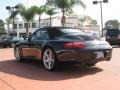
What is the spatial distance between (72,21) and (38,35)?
80.8 metres

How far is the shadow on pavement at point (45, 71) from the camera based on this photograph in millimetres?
7910

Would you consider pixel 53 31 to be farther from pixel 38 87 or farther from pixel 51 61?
pixel 38 87

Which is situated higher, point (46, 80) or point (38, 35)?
point (38, 35)

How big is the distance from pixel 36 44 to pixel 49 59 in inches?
35.7

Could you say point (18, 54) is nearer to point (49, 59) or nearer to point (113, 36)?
point (49, 59)

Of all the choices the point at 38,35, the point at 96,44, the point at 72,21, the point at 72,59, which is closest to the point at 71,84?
the point at 72,59

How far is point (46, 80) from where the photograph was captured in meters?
7.50

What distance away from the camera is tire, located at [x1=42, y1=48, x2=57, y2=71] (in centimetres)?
866

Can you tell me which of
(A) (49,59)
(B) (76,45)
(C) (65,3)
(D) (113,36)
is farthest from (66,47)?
(C) (65,3)

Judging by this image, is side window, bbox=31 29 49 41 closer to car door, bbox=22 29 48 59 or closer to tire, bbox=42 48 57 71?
car door, bbox=22 29 48 59

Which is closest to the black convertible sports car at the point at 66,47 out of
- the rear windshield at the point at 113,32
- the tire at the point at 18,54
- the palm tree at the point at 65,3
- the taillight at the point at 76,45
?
the taillight at the point at 76,45

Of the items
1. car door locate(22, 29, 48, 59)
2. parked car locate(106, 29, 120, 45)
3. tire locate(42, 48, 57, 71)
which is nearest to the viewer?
tire locate(42, 48, 57, 71)

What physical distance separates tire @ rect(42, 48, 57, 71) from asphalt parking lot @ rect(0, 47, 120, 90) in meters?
0.18

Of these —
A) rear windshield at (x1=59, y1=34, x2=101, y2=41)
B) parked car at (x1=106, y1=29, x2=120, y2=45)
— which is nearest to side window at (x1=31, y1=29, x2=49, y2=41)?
rear windshield at (x1=59, y1=34, x2=101, y2=41)
